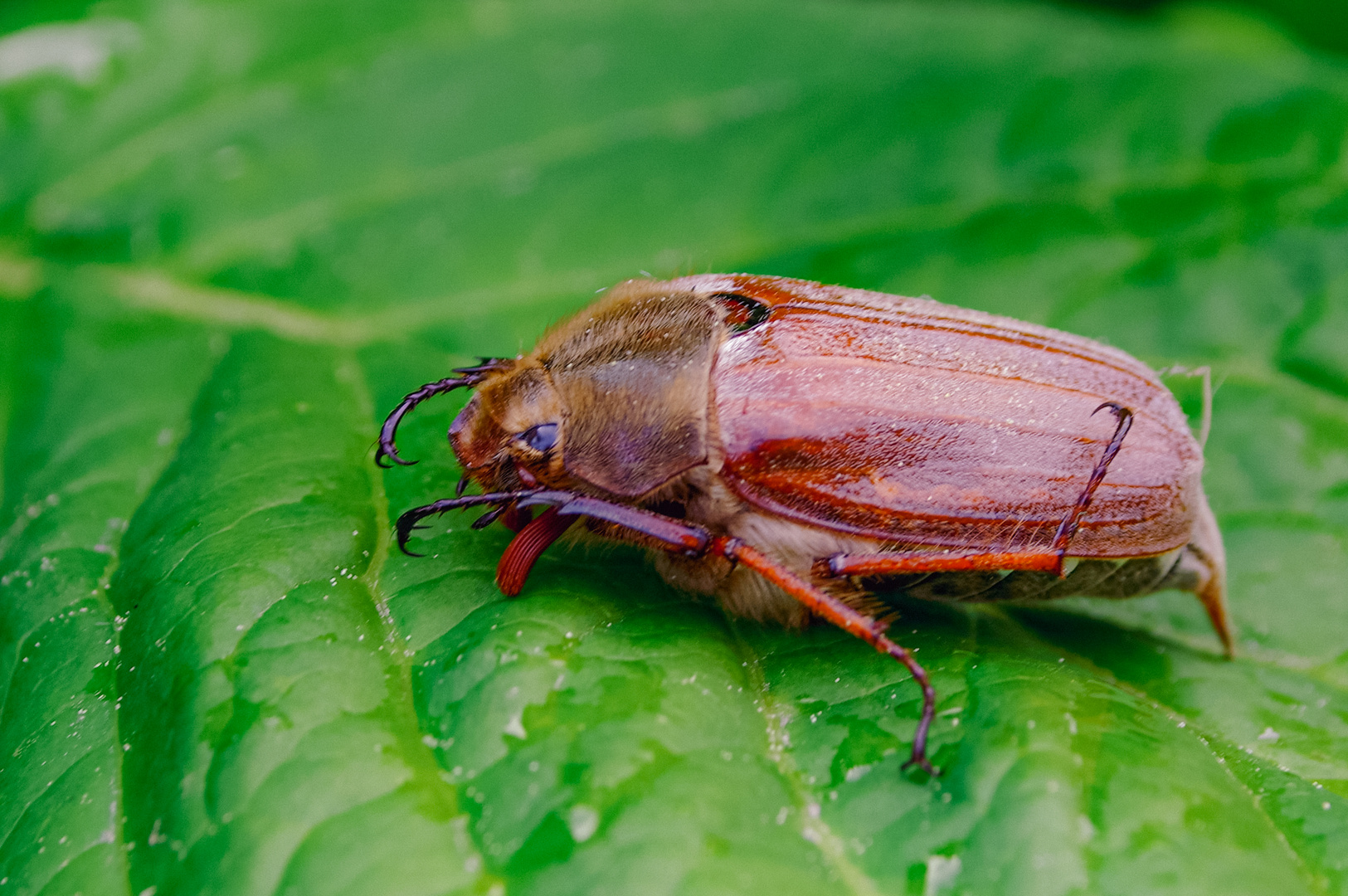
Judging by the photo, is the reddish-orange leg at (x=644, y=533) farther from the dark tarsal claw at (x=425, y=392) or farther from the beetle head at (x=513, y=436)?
the dark tarsal claw at (x=425, y=392)

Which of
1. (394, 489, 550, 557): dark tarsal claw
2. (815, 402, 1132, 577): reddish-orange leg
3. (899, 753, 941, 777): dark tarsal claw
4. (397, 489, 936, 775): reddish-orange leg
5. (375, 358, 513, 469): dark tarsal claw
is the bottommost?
(899, 753, 941, 777): dark tarsal claw

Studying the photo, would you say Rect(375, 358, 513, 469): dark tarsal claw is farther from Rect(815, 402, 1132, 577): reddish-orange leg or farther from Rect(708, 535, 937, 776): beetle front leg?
Rect(815, 402, 1132, 577): reddish-orange leg

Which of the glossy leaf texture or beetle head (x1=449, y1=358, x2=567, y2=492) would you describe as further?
beetle head (x1=449, y1=358, x2=567, y2=492)

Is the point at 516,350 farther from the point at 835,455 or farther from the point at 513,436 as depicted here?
the point at 835,455

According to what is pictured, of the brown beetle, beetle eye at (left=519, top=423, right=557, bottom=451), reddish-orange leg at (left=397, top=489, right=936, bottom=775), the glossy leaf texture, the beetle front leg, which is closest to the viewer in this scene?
the glossy leaf texture

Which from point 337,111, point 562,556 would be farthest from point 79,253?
point 562,556

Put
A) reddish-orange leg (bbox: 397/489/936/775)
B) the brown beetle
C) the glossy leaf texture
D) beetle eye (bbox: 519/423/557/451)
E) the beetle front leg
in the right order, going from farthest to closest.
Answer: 1. beetle eye (bbox: 519/423/557/451)
2. the brown beetle
3. reddish-orange leg (bbox: 397/489/936/775)
4. the beetle front leg
5. the glossy leaf texture

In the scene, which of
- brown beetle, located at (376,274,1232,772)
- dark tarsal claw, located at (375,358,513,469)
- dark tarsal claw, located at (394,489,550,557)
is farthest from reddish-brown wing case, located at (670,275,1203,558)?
dark tarsal claw, located at (375,358,513,469)

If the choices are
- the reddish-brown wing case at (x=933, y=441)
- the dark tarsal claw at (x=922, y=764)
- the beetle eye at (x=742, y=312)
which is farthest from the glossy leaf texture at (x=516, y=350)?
the beetle eye at (x=742, y=312)
